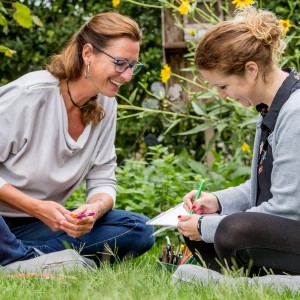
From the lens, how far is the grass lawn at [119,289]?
252cm

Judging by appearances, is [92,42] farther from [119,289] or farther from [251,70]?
[119,289]

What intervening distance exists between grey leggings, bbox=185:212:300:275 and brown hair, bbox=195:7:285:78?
54 centimetres

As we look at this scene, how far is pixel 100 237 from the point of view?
3799 millimetres

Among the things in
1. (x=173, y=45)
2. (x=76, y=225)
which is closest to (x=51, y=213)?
(x=76, y=225)

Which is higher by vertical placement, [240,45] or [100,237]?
[240,45]

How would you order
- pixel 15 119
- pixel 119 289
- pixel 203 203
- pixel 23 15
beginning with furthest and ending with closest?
pixel 23 15, pixel 15 119, pixel 203 203, pixel 119 289

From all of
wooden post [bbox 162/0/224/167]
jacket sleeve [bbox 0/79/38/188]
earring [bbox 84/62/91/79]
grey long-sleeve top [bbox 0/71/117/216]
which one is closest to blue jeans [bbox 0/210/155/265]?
grey long-sleeve top [bbox 0/71/117/216]

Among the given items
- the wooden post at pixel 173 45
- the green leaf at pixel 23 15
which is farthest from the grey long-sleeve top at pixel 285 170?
the wooden post at pixel 173 45

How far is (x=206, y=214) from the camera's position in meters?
3.42

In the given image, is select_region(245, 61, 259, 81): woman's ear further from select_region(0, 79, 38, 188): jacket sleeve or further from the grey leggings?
select_region(0, 79, 38, 188): jacket sleeve

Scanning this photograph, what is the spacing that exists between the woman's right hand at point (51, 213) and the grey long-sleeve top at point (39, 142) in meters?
0.19

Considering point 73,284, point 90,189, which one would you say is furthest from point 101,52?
point 73,284

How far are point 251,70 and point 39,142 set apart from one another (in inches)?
41.1

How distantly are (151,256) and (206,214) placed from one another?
0.69m
